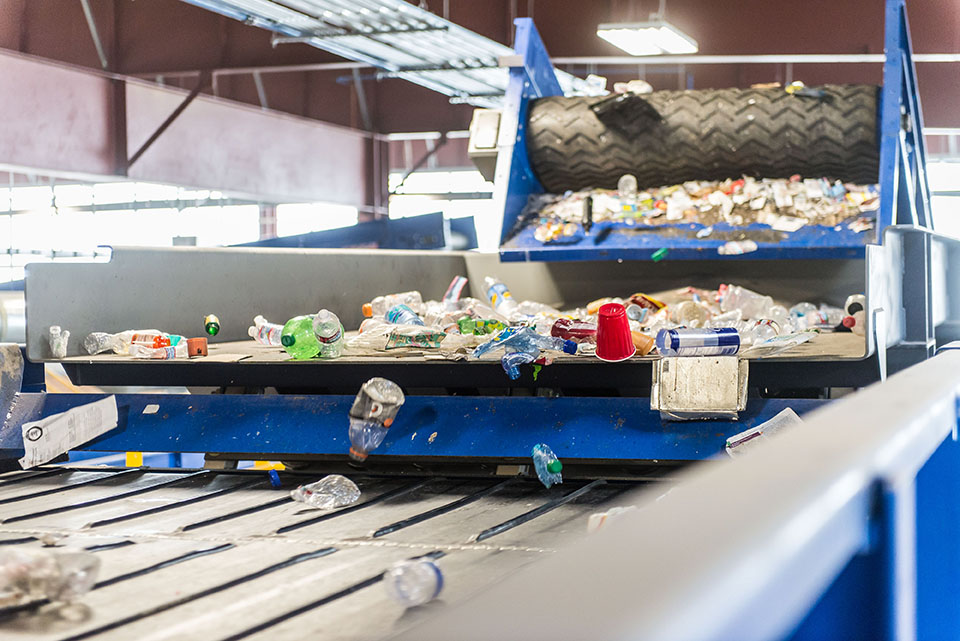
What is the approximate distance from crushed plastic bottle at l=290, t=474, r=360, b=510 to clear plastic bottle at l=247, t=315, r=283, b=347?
850 mm

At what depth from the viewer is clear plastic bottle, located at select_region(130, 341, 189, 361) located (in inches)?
127

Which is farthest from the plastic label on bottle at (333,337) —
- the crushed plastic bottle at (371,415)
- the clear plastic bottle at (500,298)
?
the clear plastic bottle at (500,298)

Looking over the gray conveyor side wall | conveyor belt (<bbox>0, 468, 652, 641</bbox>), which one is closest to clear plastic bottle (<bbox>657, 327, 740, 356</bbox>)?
conveyor belt (<bbox>0, 468, 652, 641</bbox>)

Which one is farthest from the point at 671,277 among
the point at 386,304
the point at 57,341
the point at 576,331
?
the point at 57,341

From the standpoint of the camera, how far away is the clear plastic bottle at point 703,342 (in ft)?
8.95

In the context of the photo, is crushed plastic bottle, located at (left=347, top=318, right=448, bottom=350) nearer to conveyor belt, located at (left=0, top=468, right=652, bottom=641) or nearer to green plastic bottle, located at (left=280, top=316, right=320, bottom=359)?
green plastic bottle, located at (left=280, top=316, right=320, bottom=359)

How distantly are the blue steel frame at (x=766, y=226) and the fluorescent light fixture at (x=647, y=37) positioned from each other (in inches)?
191

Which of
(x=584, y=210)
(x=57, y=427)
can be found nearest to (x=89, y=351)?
(x=57, y=427)

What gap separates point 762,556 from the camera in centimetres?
59

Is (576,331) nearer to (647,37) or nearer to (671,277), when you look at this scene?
(671,277)

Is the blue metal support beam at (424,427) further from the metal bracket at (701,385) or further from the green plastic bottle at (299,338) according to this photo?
the green plastic bottle at (299,338)

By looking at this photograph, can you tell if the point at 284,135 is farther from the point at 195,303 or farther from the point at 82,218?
the point at 195,303

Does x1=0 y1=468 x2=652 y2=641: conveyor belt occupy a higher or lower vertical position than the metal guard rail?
lower

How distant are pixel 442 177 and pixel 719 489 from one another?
19300 millimetres
